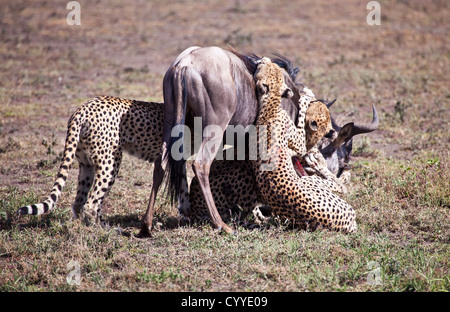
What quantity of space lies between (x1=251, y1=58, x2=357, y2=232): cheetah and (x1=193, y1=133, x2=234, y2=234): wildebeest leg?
532 mm

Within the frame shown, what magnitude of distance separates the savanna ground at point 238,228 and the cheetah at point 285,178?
203 millimetres

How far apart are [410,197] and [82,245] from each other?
3618 mm

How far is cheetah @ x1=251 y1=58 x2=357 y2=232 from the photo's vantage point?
529 centimetres

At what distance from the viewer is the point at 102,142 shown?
5301mm

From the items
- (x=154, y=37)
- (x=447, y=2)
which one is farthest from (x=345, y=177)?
(x=447, y=2)

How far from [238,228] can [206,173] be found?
0.64 m

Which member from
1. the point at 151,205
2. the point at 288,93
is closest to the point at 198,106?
the point at 151,205

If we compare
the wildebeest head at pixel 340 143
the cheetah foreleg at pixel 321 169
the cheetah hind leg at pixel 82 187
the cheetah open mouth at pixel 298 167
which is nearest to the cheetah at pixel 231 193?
the cheetah open mouth at pixel 298 167

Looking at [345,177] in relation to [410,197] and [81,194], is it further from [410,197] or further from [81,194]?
[81,194]

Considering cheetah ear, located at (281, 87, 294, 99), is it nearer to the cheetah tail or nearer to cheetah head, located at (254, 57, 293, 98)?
cheetah head, located at (254, 57, 293, 98)

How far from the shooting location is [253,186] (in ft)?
19.3

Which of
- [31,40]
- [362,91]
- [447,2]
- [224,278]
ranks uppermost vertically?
[447,2]

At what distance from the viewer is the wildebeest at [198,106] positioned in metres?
5.24

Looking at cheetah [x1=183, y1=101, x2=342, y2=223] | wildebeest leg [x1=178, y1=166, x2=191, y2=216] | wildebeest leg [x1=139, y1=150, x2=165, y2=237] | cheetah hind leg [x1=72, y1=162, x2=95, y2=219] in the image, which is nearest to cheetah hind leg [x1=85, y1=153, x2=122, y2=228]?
cheetah hind leg [x1=72, y1=162, x2=95, y2=219]
